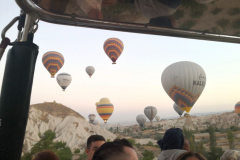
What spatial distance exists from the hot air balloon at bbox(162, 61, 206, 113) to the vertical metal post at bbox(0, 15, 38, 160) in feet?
39.0

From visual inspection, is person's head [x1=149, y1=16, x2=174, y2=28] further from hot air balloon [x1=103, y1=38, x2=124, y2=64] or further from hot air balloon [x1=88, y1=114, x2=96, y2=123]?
hot air balloon [x1=88, y1=114, x2=96, y2=123]

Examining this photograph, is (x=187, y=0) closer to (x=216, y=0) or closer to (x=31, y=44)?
(x=216, y=0)

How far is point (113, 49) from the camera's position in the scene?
18.6 m

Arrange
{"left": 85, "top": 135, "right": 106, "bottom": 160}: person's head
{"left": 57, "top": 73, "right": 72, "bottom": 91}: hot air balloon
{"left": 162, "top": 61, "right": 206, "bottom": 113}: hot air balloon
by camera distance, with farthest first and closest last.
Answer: {"left": 57, "top": 73, "right": 72, "bottom": 91}: hot air balloon
{"left": 162, "top": 61, "right": 206, "bottom": 113}: hot air balloon
{"left": 85, "top": 135, "right": 106, "bottom": 160}: person's head

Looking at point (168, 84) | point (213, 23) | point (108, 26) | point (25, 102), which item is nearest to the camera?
point (25, 102)

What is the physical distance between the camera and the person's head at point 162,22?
4.09 feet

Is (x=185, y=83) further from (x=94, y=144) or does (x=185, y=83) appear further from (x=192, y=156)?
(x=192, y=156)

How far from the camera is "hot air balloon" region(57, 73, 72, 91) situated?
2303 centimetres

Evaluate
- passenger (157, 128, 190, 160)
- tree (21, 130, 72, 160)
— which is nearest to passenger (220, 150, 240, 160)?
passenger (157, 128, 190, 160)

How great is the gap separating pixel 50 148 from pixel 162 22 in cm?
1701

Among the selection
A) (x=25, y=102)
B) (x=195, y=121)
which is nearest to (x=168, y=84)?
(x=25, y=102)

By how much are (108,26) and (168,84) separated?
11.8m

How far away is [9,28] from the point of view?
0.92 metres

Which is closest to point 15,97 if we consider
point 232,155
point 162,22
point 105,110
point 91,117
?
point 162,22
